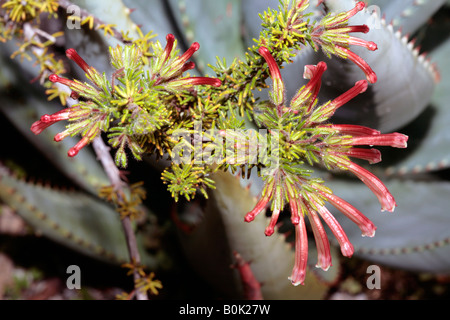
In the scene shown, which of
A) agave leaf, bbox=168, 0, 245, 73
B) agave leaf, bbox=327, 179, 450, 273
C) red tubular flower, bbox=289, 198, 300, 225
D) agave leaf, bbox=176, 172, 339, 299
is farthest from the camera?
agave leaf, bbox=327, 179, 450, 273

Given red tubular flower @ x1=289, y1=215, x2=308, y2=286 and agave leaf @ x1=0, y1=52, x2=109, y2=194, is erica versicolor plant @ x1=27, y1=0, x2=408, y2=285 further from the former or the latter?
agave leaf @ x1=0, y1=52, x2=109, y2=194

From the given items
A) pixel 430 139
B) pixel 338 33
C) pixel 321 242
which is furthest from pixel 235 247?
pixel 430 139

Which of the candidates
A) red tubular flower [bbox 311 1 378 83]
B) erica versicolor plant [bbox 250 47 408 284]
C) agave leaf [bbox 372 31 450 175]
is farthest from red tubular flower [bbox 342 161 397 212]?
agave leaf [bbox 372 31 450 175]

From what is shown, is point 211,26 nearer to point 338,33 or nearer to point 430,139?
point 338,33

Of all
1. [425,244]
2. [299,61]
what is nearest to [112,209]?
[299,61]

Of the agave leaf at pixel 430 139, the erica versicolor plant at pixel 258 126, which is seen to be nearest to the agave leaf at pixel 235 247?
the erica versicolor plant at pixel 258 126

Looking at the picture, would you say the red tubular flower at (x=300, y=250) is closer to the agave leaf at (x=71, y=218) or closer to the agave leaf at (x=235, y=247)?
the agave leaf at (x=235, y=247)
